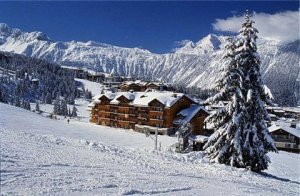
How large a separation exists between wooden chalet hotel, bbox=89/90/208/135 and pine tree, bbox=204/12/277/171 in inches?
2352

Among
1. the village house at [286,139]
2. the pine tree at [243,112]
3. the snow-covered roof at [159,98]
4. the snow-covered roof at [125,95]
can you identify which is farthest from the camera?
the snow-covered roof at [125,95]

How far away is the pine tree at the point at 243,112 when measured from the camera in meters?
34.1

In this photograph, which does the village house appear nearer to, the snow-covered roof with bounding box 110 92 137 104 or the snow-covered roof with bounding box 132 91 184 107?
the snow-covered roof with bounding box 132 91 184 107

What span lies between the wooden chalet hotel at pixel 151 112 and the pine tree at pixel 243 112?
5975cm

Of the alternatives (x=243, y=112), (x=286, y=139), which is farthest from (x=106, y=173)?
(x=286, y=139)

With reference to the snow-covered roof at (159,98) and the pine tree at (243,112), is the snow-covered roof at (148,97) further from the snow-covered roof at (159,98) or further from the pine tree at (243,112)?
the pine tree at (243,112)

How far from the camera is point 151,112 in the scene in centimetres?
10225

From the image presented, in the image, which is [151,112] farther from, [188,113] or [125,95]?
[125,95]

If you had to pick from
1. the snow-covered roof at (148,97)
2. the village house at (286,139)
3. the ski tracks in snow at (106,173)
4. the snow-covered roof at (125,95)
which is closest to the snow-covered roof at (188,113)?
the snow-covered roof at (148,97)

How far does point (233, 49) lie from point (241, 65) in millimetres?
1640

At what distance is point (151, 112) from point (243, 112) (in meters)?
68.4

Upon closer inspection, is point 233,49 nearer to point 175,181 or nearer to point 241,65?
point 241,65

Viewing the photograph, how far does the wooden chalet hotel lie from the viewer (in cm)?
9869

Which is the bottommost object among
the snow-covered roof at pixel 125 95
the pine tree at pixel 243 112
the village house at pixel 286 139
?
the village house at pixel 286 139
